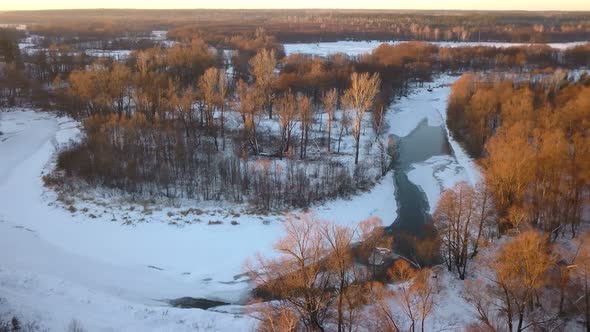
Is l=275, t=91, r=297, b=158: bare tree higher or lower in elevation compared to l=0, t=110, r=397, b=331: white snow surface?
higher

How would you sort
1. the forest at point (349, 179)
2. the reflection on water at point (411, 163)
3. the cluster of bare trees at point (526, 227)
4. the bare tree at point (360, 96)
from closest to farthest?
the cluster of bare trees at point (526, 227)
the forest at point (349, 179)
the reflection on water at point (411, 163)
the bare tree at point (360, 96)

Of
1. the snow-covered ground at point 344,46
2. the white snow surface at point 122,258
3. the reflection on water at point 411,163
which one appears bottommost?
the white snow surface at point 122,258

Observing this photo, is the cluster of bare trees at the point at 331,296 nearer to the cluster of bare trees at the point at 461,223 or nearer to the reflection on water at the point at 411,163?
the cluster of bare trees at the point at 461,223

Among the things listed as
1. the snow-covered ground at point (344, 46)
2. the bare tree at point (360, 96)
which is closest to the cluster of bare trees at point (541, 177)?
the bare tree at point (360, 96)

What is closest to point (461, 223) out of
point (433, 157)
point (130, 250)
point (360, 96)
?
point (360, 96)

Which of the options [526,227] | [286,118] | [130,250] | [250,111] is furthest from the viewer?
[250,111]

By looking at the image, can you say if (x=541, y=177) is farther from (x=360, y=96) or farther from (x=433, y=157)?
(x=360, y=96)

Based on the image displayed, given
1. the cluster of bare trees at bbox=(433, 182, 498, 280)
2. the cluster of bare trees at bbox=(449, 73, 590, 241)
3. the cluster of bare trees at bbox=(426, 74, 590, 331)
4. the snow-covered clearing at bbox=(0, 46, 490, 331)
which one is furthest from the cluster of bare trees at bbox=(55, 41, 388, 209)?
the cluster of bare trees at bbox=(449, 73, 590, 241)

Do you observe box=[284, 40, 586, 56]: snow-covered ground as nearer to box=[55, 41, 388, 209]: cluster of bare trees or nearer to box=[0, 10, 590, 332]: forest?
box=[0, 10, 590, 332]: forest

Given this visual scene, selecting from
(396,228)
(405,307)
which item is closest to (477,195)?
(396,228)

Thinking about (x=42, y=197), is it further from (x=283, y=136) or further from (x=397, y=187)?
(x=397, y=187)

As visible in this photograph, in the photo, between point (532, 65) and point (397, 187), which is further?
point (532, 65)
